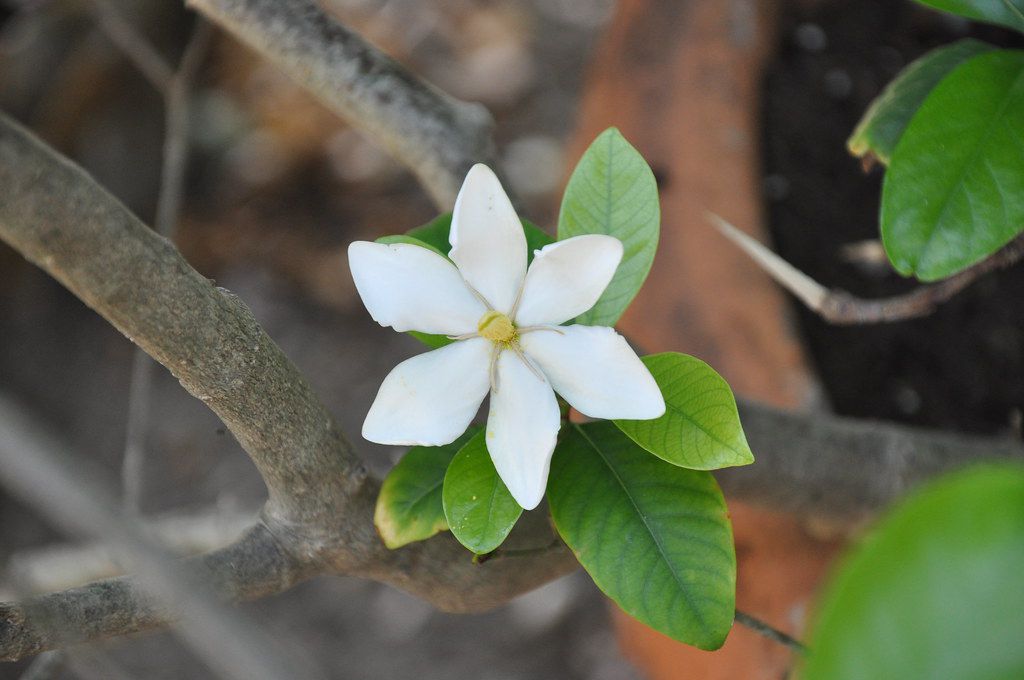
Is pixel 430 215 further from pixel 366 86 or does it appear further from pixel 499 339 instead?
pixel 499 339

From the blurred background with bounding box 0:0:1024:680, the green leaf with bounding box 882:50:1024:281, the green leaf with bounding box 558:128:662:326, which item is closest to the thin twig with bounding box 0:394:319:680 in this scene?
the green leaf with bounding box 558:128:662:326

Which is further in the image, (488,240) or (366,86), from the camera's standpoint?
(366,86)

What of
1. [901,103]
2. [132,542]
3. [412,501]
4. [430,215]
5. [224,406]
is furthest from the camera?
[430,215]

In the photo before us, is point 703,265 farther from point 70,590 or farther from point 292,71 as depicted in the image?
point 70,590

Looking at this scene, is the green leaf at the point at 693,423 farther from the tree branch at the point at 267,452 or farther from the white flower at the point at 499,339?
the tree branch at the point at 267,452

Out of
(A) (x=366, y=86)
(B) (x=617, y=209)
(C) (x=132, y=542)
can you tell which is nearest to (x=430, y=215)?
(A) (x=366, y=86)

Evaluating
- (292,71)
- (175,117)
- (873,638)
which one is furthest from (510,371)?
(175,117)

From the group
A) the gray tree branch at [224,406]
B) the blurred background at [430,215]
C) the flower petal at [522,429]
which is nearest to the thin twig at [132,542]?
the gray tree branch at [224,406]
